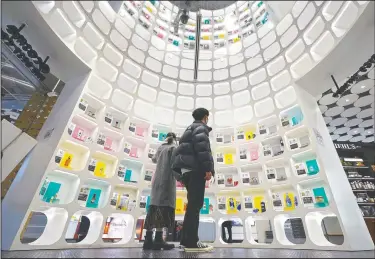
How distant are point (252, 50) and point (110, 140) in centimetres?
398

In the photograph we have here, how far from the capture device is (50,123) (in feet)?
11.3

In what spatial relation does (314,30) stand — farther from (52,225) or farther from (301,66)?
(52,225)

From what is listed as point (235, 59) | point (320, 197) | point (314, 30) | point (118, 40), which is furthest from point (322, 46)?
point (118, 40)

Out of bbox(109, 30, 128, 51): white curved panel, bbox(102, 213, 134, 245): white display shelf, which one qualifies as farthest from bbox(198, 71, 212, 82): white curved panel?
bbox(102, 213, 134, 245): white display shelf

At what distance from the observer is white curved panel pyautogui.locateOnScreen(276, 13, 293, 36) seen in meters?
4.22

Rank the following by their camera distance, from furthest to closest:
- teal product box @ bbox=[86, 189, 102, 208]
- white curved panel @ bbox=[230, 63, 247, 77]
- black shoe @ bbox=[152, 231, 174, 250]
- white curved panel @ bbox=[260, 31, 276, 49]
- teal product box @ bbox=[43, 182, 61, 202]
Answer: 1. white curved panel @ bbox=[230, 63, 247, 77]
2. white curved panel @ bbox=[260, 31, 276, 49]
3. teal product box @ bbox=[86, 189, 102, 208]
4. teal product box @ bbox=[43, 182, 61, 202]
5. black shoe @ bbox=[152, 231, 174, 250]

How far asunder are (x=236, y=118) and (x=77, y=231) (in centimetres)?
426

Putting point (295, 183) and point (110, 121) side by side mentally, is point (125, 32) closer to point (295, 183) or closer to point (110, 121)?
point (110, 121)

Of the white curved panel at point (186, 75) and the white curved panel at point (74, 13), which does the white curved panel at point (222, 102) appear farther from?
the white curved panel at point (74, 13)

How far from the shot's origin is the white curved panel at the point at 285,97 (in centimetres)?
407

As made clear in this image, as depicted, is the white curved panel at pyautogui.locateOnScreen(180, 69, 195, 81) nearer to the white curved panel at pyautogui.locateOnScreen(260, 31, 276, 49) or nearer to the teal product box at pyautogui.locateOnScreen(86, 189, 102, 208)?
the white curved panel at pyautogui.locateOnScreen(260, 31, 276, 49)

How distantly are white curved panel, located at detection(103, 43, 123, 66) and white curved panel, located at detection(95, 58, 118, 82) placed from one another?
0.12 metres

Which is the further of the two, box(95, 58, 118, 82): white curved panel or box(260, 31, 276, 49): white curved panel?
box(260, 31, 276, 49): white curved panel

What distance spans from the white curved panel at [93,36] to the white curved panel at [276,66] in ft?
12.1
